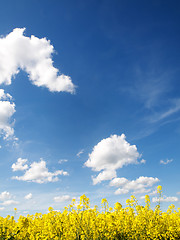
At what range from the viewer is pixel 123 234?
9.23 metres

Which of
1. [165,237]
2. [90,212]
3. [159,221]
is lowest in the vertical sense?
[165,237]

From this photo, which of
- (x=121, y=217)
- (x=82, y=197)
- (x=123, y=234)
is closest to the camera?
(x=82, y=197)

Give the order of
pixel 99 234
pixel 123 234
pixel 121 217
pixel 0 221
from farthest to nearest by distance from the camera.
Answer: pixel 0 221 → pixel 121 217 → pixel 123 234 → pixel 99 234

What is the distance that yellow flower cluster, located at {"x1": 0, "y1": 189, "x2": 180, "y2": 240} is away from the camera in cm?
814

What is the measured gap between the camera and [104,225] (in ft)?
28.9

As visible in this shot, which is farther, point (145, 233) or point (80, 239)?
point (145, 233)

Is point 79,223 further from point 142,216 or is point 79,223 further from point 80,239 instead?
point 142,216

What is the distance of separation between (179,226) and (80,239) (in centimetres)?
538

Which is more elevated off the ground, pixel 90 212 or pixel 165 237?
pixel 90 212

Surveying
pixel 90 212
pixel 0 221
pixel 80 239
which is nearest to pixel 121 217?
pixel 90 212

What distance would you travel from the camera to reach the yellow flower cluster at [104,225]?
8.14 metres

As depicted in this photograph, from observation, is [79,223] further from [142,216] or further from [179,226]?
[179,226]

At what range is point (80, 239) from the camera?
807 centimetres

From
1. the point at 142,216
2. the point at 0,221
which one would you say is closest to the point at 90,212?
the point at 142,216
